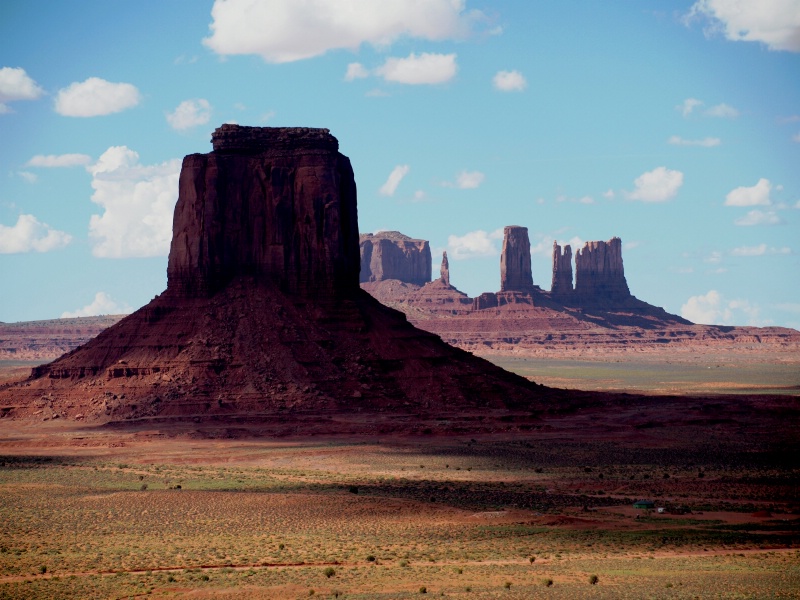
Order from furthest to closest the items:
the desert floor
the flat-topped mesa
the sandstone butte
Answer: the flat-topped mesa < the sandstone butte < the desert floor

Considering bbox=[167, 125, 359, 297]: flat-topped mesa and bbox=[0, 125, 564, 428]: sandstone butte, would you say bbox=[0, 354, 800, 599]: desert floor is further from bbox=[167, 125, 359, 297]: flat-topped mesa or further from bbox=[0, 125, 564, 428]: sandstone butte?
bbox=[167, 125, 359, 297]: flat-topped mesa

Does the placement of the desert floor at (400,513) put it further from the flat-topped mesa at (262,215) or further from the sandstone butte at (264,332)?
the flat-topped mesa at (262,215)

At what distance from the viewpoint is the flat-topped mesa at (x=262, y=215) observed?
94000mm

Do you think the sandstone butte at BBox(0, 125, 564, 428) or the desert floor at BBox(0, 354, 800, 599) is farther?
the sandstone butte at BBox(0, 125, 564, 428)

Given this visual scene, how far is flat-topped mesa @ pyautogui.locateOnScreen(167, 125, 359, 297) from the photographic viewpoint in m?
94.0

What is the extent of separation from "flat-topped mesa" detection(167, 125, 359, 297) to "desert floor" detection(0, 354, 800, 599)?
1674 centimetres

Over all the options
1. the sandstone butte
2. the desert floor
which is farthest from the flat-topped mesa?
the desert floor

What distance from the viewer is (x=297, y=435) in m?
79.4

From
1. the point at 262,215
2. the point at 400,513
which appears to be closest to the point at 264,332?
the point at 262,215

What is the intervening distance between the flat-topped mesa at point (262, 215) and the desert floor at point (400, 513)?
16.7 meters

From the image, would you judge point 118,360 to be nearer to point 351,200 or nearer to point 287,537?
point 351,200

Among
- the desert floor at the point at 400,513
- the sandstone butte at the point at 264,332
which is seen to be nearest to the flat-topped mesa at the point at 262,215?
the sandstone butte at the point at 264,332

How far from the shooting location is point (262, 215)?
95.2m

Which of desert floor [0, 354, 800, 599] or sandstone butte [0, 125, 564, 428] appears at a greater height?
sandstone butte [0, 125, 564, 428]
